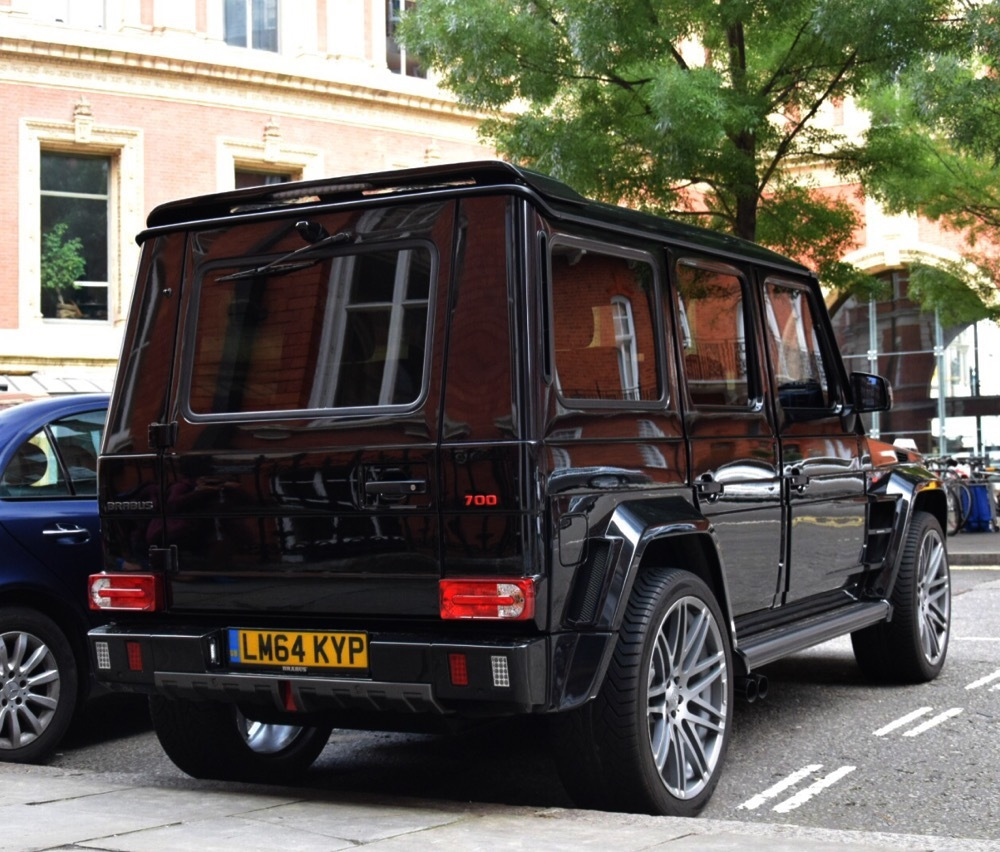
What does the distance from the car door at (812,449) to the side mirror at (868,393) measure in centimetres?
9

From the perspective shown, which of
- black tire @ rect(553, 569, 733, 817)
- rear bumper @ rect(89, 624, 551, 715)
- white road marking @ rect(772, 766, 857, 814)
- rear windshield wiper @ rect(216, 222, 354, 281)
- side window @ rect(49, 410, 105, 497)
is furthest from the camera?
side window @ rect(49, 410, 105, 497)

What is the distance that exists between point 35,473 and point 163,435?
1.71 meters

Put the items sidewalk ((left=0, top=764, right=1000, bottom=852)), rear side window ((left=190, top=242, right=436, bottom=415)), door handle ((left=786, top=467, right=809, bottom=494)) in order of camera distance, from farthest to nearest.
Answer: door handle ((left=786, top=467, right=809, bottom=494)) → rear side window ((left=190, top=242, right=436, bottom=415)) → sidewalk ((left=0, top=764, right=1000, bottom=852))

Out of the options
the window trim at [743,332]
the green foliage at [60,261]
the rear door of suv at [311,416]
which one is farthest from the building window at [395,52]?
the rear door of suv at [311,416]

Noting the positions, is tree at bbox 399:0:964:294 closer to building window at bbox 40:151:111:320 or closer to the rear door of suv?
building window at bbox 40:151:111:320

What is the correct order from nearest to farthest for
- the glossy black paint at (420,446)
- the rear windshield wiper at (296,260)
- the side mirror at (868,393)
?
the glossy black paint at (420,446), the rear windshield wiper at (296,260), the side mirror at (868,393)

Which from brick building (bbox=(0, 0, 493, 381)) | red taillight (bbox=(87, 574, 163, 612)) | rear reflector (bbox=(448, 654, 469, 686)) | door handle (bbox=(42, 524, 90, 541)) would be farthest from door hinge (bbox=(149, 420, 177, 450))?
brick building (bbox=(0, 0, 493, 381))

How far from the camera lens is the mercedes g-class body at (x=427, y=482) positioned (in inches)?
187

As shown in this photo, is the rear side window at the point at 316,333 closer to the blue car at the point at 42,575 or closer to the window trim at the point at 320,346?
the window trim at the point at 320,346

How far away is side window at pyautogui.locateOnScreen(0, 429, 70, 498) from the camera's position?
6.70m

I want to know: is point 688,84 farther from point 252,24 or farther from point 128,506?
point 252,24

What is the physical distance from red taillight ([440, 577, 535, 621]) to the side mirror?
3.30 meters

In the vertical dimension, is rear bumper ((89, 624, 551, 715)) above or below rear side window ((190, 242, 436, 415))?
below

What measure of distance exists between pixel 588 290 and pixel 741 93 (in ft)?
43.2
